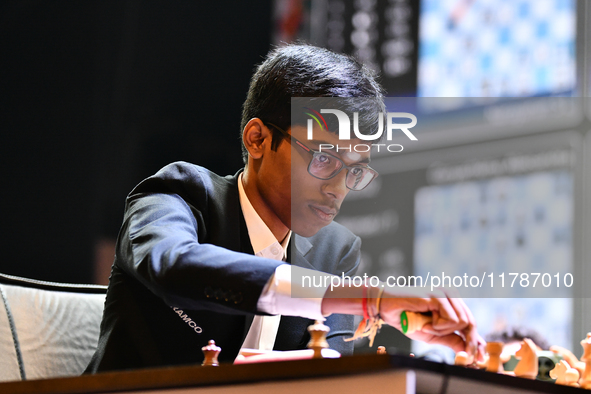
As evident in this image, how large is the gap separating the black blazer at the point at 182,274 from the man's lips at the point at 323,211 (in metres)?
0.15

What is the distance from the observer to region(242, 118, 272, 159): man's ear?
5.04 ft

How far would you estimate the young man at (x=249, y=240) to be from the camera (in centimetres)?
99

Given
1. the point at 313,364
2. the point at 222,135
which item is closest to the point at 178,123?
the point at 222,135

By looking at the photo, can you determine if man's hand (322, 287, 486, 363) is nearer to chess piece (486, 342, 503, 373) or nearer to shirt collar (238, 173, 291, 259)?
chess piece (486, 342, 503, 373)

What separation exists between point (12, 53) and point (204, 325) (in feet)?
5.19

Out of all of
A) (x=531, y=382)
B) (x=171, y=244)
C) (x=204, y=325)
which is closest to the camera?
(x=531, y=382)

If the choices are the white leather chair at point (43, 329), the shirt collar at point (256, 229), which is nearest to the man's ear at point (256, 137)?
the shirt collar at point (256, 229)

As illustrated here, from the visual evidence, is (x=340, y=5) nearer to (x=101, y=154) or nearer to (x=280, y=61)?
(x=101, y=154)

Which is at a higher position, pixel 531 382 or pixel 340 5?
pixel 340 5

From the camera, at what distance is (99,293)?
1.76 m

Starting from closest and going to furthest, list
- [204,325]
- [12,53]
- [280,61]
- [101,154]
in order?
1. [204,325]
2. [280,61]
3. [12,53]
4. [101,154]

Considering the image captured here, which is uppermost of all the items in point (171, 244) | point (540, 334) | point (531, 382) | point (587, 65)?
point (587, 65)

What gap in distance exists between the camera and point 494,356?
0.90 meters

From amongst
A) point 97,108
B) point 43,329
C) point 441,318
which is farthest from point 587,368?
point 97,108
